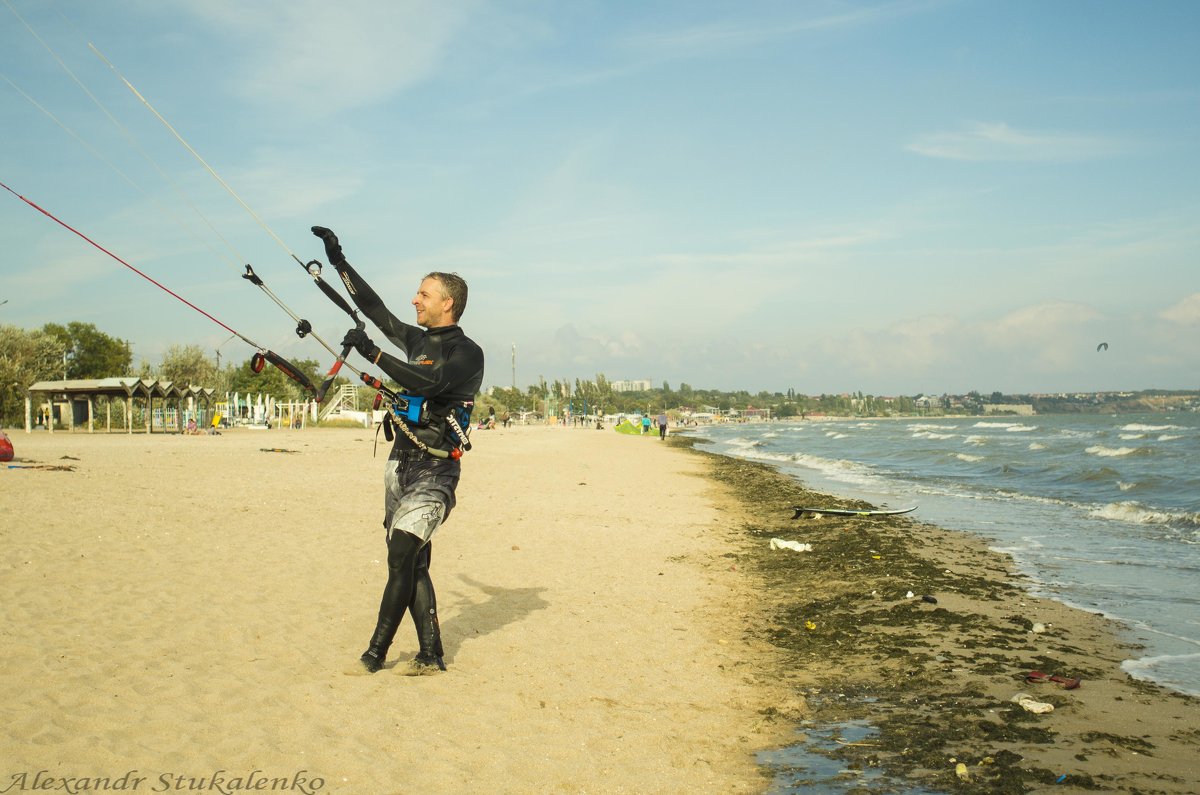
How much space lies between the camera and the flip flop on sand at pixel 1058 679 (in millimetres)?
5559

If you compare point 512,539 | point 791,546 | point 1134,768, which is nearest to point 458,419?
point 1134,768

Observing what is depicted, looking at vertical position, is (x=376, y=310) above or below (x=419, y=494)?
above

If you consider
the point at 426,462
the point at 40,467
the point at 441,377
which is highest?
the point at 441,377

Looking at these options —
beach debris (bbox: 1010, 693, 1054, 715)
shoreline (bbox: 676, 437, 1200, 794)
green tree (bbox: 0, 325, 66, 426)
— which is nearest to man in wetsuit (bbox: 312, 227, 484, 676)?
shoreline (bbox: 676, 437, 1200, 794)

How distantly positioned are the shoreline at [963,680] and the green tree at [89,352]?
65450 mm

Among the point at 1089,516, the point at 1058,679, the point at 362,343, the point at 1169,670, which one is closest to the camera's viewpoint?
the point at 362,343

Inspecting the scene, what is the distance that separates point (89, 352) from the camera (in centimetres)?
6366

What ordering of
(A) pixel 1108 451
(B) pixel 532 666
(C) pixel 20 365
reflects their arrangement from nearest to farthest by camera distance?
(B) pixel 532 666 < (A) pixel 1108 451 < (C) pixel 20 365

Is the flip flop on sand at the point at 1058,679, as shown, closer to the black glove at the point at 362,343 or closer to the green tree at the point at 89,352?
the black glove at the point at 362,343

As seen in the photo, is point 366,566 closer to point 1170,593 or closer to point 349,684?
point 349,684

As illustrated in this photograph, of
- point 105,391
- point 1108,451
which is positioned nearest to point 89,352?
point 105,391

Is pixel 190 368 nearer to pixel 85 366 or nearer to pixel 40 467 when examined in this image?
pixel 85 366

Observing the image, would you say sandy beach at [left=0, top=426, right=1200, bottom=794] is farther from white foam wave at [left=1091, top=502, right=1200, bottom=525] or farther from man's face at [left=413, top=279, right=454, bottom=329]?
white foam wave at [left=1091, top=502, right=1200, bottom=525]

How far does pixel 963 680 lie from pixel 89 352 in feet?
233
